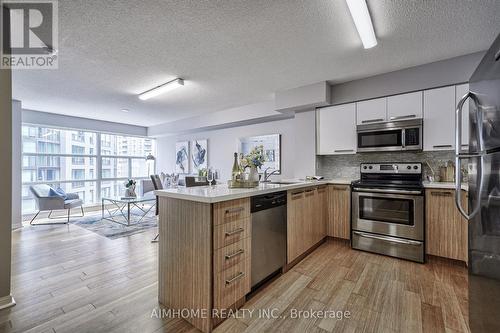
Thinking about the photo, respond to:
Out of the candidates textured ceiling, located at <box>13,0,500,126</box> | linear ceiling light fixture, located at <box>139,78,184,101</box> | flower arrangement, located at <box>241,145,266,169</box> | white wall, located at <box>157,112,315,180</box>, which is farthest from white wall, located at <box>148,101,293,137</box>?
flower arrangement, located at <box>241,145,266,169</box>

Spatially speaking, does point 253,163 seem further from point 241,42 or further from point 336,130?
point 336,130

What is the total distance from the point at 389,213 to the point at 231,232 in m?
2.26

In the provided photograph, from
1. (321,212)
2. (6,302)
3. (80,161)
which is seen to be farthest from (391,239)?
(80,161)

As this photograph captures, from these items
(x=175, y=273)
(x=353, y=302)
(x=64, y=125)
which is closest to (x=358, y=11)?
(x=353, y=302)

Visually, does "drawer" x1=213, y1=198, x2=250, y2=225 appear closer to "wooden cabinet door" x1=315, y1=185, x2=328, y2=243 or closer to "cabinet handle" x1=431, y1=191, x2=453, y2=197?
"wooden cabinet door" x1=315, y1=185, x2=328, y2=243

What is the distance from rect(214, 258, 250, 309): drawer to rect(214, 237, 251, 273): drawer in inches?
1.5

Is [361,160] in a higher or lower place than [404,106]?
lower

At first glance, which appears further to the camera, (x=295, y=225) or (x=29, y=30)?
(x=295, y=225)

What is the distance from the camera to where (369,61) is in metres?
2.79

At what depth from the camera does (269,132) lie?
501 centimetres

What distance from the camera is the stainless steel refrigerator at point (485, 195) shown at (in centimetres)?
107

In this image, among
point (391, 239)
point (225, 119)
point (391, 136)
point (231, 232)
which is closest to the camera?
point (231, 232)

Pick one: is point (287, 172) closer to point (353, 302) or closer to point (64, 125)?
point (353, 302)

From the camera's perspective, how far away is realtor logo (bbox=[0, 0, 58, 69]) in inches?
71.1
